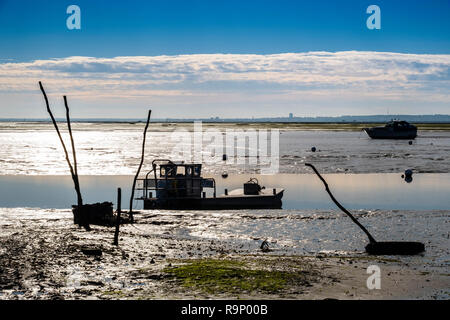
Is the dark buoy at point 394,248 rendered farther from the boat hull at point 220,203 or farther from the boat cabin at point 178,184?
the boat cabin at point 178,184

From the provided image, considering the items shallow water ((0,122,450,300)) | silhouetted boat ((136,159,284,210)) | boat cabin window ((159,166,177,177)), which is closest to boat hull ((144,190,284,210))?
silhouetted boat ((136,159,284,210))

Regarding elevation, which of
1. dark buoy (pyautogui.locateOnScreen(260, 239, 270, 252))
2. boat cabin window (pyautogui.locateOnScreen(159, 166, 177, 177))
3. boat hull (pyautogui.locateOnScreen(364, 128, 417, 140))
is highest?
boat hull (pyautogui.locateOnScreen(364, 128, 417, 140))

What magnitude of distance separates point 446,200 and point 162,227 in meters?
19.0

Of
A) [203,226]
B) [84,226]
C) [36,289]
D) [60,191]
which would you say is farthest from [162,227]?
[60,191]

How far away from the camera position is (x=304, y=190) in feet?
128

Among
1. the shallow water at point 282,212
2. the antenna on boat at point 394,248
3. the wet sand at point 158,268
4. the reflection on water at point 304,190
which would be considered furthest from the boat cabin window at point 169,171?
the antenna on boat at point 394,248

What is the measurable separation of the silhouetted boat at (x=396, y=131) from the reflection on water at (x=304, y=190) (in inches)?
2307

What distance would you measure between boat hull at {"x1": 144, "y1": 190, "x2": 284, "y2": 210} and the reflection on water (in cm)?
201

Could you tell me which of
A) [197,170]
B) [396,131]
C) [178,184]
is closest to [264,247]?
[178,184]

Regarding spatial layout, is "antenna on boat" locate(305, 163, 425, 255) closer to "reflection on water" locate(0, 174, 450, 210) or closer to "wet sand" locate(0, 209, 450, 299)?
"wet sand" locate(0, 209, 450, 299)

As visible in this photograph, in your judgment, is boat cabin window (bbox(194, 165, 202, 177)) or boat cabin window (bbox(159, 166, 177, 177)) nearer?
boat cabin window (bbox(159, 166, 177, 177))

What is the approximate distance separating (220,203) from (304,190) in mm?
10495

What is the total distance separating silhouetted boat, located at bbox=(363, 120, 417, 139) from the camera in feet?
339
